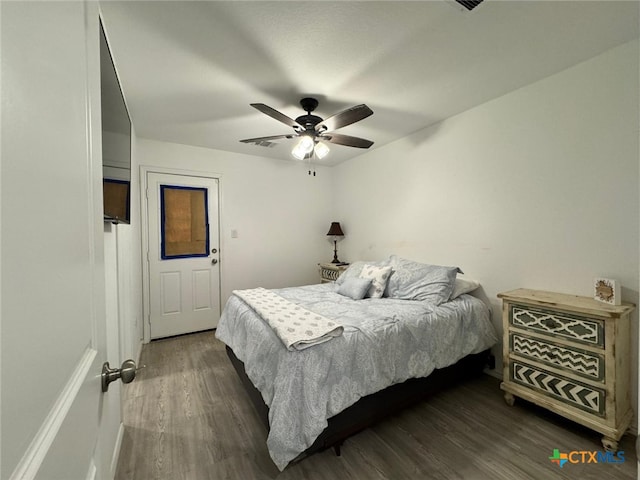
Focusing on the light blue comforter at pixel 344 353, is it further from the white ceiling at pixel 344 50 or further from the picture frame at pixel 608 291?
the white ceiling at pixel 344 50

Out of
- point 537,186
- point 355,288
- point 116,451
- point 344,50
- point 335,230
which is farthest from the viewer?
point 335,230

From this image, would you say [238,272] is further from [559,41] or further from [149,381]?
[559,41]

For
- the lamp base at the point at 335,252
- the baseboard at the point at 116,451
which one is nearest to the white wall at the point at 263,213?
the lamp base at the point at 335,252

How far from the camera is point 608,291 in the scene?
70.7 inches

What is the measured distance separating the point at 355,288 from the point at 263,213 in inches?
80.8

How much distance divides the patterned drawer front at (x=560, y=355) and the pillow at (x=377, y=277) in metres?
1.10

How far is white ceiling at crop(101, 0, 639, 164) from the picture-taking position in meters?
1.52

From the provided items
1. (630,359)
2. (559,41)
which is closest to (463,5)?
(559,41)

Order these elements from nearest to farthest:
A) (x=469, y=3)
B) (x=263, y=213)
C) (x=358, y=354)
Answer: (x=469, y=3)
(x=358, y=354)
(x=263, y=213)

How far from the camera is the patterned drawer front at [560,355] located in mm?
1716

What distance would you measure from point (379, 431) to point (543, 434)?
1.08m

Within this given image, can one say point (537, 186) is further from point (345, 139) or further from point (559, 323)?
point (345, 139)

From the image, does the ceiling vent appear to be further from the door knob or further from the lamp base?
the lamp base

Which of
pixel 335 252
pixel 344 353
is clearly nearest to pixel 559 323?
pixel 344 353
